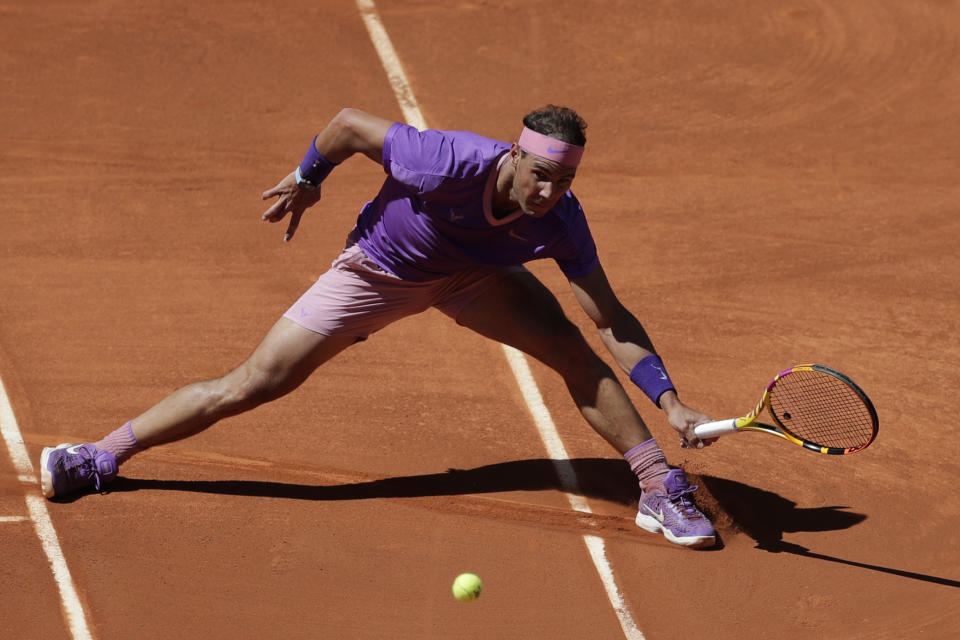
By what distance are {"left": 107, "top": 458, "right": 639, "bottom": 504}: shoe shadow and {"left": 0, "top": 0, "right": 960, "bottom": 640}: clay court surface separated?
0.07 feet

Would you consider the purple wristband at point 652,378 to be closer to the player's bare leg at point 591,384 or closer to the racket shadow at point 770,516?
the player's bare leg at point 591,384

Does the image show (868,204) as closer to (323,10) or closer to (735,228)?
(735,228)

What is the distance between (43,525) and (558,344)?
2.43 metres

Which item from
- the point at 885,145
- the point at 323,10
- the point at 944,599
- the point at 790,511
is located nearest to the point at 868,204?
the point at 885,145

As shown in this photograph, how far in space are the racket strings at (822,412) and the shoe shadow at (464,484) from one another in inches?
33.9

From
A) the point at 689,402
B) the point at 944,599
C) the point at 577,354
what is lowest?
the point at 944,599

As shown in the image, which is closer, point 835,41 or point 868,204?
point 868,204

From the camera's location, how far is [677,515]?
18.2ft

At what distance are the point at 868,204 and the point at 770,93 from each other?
5.53ft

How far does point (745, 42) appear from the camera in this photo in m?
10.4

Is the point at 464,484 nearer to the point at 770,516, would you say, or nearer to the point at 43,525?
the point at 770,516

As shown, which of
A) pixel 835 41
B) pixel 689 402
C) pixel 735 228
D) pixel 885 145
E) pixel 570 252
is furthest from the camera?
pixel 835 41

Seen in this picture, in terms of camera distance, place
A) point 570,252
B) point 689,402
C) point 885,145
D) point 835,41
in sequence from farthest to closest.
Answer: point 835,41 → point 885,145 → point 689,402 → point 570,252

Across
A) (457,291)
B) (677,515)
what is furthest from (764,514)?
(457,291)
